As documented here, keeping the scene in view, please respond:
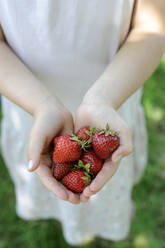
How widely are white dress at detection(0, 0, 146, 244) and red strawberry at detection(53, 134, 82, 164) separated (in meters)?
0.31

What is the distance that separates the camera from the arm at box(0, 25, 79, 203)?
948 mm

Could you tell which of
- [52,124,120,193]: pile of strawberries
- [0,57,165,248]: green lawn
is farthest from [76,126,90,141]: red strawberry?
[0,57,165,248]: green lawn

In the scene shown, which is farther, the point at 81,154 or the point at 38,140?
the point at 81,154

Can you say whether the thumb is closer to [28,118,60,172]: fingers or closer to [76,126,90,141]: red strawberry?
[28,118,60,172]: fingers

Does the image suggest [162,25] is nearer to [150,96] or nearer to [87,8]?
[87,8]

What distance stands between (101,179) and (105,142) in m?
0.11

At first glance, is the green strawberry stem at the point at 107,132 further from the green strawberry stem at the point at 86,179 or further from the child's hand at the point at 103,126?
the green strawberry stem at the point at 86,179

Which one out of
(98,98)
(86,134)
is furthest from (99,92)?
(86,134)

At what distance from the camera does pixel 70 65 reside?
118 centimetres

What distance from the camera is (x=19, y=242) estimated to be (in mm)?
1856

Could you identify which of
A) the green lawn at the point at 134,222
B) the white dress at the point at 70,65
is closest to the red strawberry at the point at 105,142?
the white dress at the point at 70,65

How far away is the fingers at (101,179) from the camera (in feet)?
2.99

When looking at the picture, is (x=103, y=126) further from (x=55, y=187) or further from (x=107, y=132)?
(x=55, y=187)

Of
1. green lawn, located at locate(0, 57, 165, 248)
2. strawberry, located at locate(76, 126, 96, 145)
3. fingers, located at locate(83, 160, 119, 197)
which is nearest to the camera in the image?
fingers, located at locate(83, 160, 119, 197)
